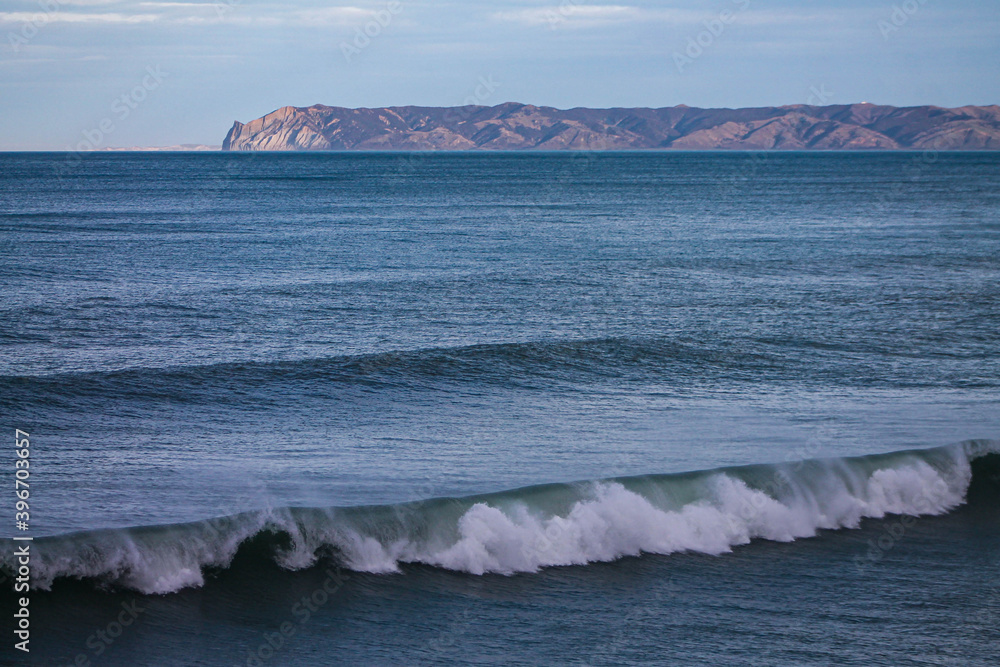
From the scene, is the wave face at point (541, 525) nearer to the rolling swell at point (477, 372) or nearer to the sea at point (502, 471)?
the sea at point (502, 471)

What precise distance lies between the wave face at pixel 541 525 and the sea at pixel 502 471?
0.04 m

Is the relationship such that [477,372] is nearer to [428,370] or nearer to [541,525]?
[428,370]

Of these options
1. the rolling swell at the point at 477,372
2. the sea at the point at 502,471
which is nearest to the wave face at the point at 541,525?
the sea at the point at 502,471

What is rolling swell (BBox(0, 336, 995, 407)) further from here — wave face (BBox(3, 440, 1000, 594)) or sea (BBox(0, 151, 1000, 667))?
wave face (BBox(3, 440, 1000, 594))

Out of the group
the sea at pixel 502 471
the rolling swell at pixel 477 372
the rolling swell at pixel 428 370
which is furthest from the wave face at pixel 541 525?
the rolling swell at pixel 428 370

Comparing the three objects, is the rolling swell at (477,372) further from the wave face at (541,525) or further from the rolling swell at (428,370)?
the wave face at (541,525)

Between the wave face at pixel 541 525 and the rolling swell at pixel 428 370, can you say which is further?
the rolling swell at pixel 428 370

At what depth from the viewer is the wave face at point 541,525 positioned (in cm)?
1029

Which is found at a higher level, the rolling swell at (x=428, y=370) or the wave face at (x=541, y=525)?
the rolling swell at (x=428, y=370)

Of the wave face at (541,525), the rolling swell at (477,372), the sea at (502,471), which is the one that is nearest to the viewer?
the sea at (502,471)

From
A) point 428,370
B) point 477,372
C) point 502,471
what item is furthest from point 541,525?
point 428,370

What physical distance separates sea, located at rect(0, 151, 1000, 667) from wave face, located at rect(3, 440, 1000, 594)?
0.04 m

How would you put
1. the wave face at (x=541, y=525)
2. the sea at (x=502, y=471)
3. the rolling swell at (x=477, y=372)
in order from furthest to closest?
the rolling swell at (x=477, y=372) → the wave face at (x=541, y=525) → the sea at (x=502, y=471)

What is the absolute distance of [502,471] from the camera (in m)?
13.0
